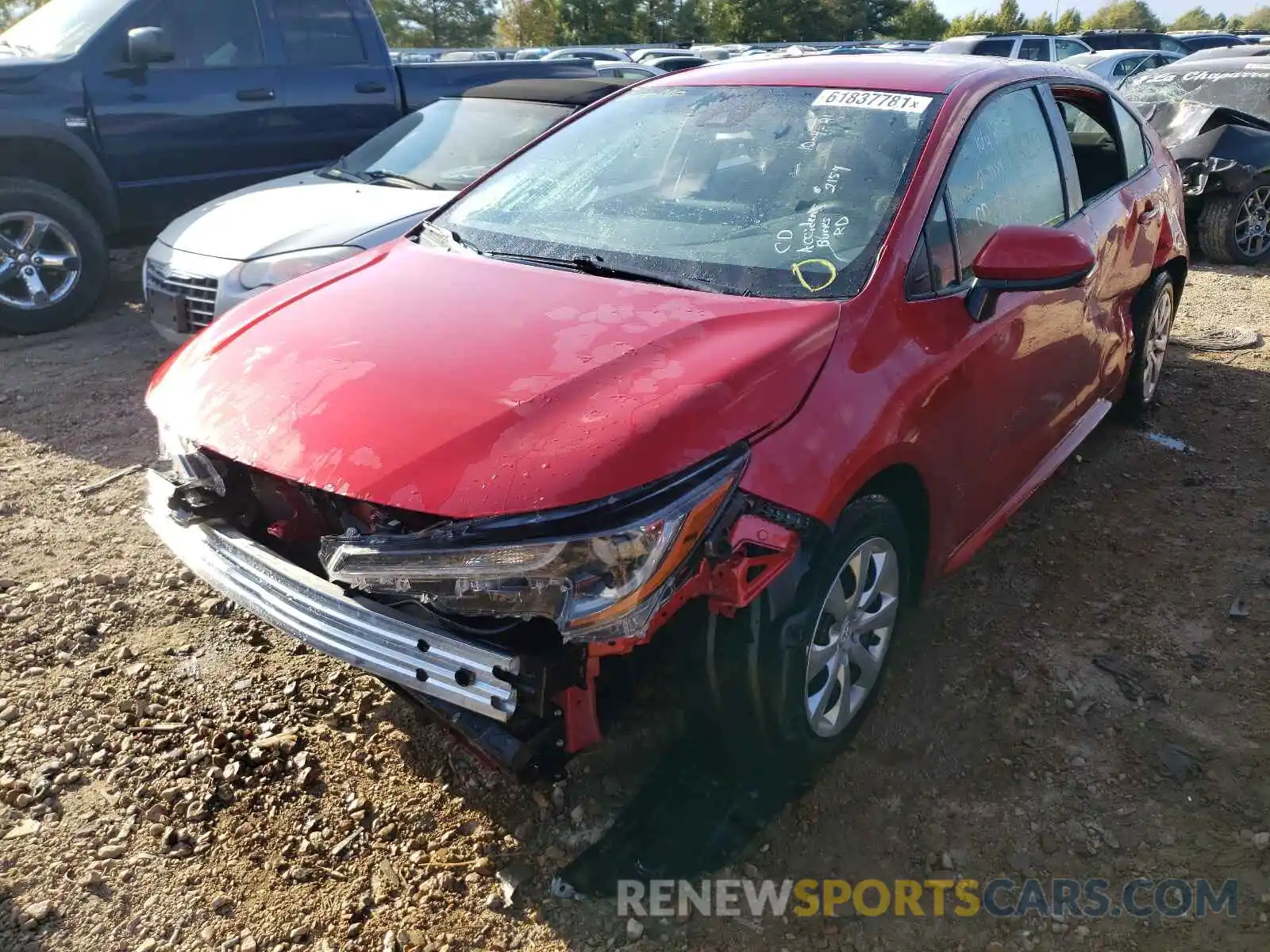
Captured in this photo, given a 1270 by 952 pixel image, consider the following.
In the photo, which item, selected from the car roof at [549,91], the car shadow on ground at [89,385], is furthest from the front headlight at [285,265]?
the car roof at [549,91]

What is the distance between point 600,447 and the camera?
2033 mm

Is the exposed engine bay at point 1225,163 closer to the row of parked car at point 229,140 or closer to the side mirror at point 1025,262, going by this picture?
the row of parked car at point 229,140

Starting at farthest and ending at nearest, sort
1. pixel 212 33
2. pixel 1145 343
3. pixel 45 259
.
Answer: pixel 212 33 < pixel 45 259 < pixel 1145 343

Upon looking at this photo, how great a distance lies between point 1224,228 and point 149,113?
25.8ft

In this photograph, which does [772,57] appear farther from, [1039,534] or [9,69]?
[9,69]

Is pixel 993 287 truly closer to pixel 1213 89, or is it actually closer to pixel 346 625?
pixel 346 625

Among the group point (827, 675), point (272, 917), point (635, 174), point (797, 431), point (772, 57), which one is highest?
point (772, 57)

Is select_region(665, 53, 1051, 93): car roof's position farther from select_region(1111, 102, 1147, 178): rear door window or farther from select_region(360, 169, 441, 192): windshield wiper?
select_region(360, 169, 441, 192): windshield wiper

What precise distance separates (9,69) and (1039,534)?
6395 millimetres

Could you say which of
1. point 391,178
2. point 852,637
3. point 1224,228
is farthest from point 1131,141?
point 1224,228

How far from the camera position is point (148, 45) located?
244 inches

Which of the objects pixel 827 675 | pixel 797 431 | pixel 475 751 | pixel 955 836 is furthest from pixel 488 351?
pixel 955 836

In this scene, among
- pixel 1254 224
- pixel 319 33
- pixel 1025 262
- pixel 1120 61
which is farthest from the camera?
pixel 1120 61

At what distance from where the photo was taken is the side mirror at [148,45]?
6.20m
